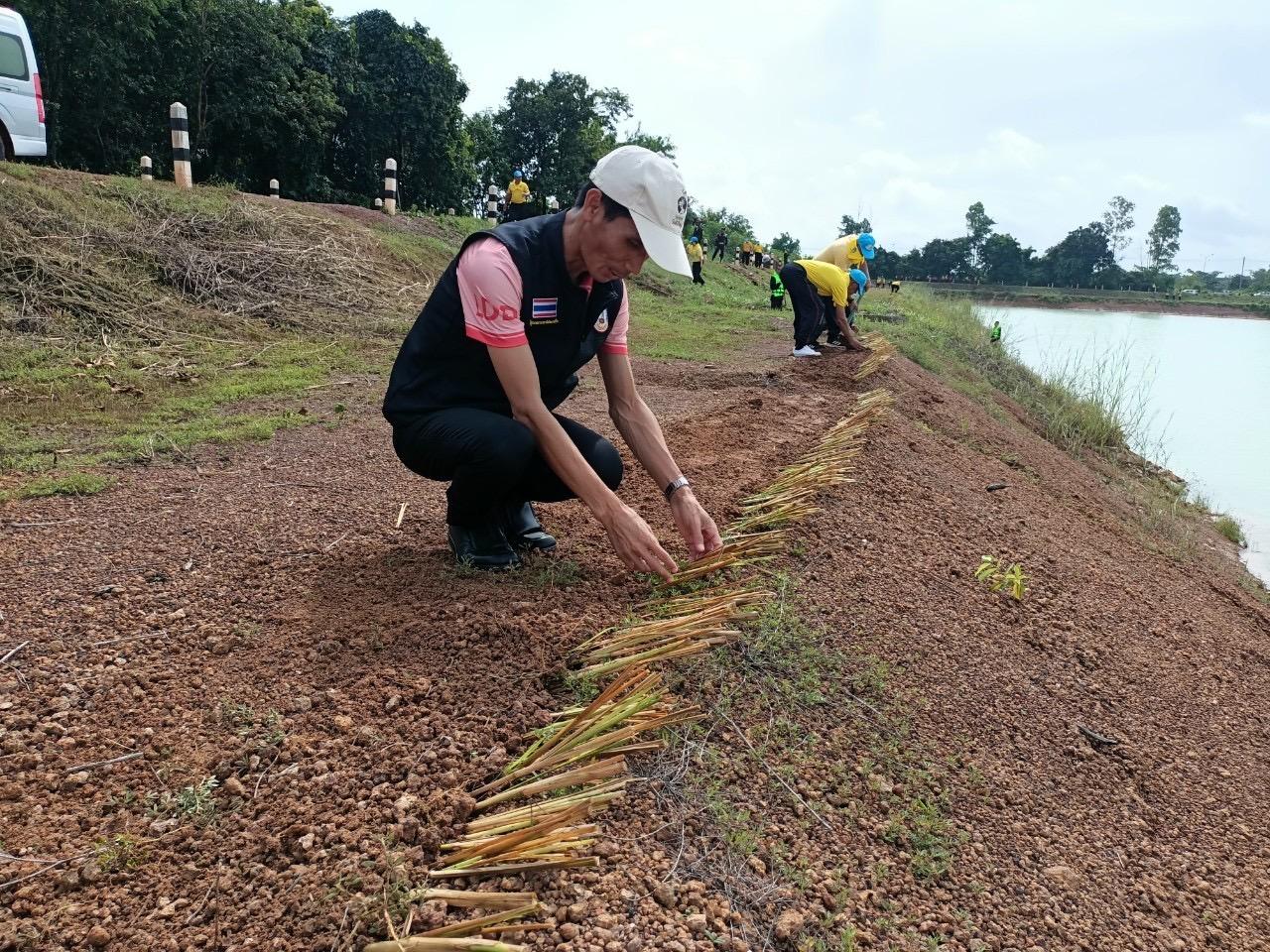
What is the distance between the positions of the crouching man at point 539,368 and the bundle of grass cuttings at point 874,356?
4606mm

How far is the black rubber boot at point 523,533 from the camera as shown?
2.59 metres

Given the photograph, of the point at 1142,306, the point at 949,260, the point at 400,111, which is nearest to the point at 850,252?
the point at 400,111

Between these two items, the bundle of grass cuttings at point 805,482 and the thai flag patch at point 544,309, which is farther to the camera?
the bundle of grass cuttings at point 805,482

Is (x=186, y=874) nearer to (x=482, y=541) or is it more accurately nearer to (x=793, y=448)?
(x=482, y=541)

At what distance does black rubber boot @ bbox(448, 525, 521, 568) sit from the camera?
7.84ft

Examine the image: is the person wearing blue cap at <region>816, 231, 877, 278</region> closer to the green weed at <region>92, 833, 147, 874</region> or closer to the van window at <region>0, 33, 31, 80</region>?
the van window at <region>0, 33, 31, 80</region>

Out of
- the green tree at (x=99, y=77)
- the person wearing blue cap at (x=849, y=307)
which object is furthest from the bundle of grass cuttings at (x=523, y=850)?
the green tree at (x=99, y=77)

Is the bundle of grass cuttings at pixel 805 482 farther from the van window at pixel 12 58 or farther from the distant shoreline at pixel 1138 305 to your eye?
the distant shoreline at pixel 1138 305

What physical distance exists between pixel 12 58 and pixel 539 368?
762cm

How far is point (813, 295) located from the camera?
8078 millimetres

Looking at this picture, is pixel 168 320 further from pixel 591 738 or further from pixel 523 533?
pixel 591 738

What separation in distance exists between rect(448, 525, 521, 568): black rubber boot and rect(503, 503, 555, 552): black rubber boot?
0.16m

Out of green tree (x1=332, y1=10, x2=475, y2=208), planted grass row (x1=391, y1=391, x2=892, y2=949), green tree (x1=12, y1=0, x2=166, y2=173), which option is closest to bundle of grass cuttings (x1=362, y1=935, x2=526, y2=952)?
planted grass row (x1=391, y1=391, x2=892, y2=949)

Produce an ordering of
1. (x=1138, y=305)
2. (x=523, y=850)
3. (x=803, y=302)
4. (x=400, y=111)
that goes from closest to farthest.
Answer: (x=523, y=850) < (x=803, y=302) < (x=400, y=111) < (x=1138, y=305)
